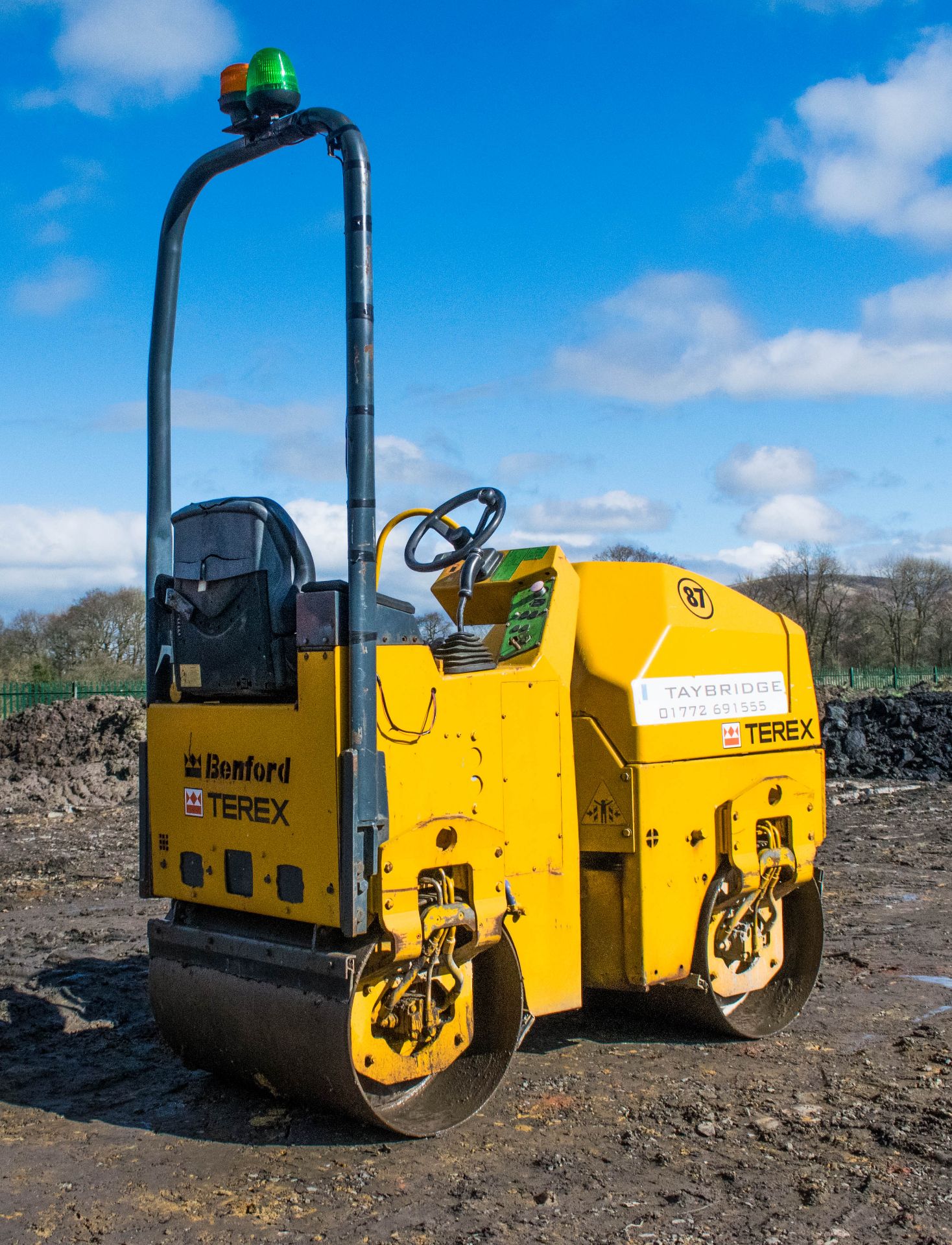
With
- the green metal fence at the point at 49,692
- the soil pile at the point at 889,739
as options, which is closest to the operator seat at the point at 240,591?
the soil pile at the point at 889,739

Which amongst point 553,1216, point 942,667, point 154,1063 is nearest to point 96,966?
point 154,1063

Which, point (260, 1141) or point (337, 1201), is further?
point (260, 1141)

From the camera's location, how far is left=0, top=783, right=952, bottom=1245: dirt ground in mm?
3330

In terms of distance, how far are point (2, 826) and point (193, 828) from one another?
9.55 metres

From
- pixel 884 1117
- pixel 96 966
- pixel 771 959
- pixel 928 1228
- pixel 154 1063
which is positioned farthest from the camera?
pixel 96 966

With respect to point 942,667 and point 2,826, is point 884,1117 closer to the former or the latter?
point 2,826

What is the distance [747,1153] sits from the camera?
3.81 meters

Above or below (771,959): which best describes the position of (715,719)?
above

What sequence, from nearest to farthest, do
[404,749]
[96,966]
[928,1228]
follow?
[928,1228] < [404,749] < [96,966]

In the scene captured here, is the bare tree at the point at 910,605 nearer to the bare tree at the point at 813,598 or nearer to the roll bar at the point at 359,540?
the bare tree at the point at 813,598

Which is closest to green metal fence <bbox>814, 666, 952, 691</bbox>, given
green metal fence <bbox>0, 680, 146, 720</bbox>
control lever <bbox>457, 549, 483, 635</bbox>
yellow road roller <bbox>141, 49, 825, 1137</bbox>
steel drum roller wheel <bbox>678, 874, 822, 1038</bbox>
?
green metal fence <bbox>0, 680, 146, 720</bbox>

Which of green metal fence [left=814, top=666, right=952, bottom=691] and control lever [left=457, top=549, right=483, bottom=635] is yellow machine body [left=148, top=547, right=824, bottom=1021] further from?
green metal fence [left=814, top=666, right=952, bottom=691]

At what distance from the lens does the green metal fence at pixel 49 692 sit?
2723 cm

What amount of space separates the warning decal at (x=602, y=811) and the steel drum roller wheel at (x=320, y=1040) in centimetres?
71
